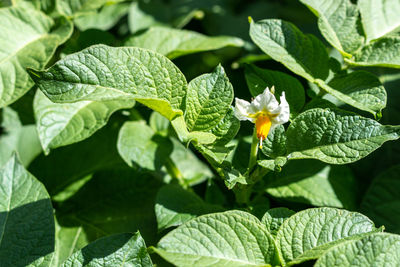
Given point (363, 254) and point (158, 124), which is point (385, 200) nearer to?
point (363, 254)

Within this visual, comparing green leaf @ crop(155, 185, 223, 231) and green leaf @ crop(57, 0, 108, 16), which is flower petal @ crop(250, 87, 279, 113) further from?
green leaf @ crop(57, 0, 108, 16)

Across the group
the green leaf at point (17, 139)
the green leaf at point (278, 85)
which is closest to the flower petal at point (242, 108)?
the green leaf at point (278, 85)

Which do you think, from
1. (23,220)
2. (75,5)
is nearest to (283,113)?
(23,220)

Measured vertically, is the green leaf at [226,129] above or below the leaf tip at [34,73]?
below

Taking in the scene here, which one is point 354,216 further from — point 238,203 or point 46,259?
point 46,259

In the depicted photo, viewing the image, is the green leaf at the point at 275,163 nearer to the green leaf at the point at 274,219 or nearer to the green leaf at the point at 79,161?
the green leaf at the point at 274,219

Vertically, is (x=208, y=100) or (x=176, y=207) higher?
(x=208, y=100)

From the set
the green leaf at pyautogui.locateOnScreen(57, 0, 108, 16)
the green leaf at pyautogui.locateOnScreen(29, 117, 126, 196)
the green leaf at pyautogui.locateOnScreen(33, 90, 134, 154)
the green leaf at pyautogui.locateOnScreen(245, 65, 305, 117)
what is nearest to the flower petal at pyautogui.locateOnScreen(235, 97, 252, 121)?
the green leaf at pyautogui.locateOnScreen(245, 65, 305, 117)
